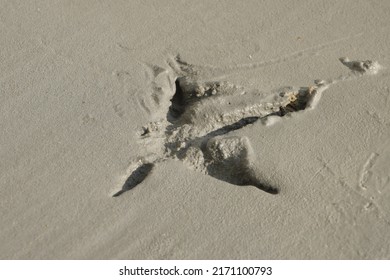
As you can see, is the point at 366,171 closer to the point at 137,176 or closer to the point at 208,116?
the point at 208,116

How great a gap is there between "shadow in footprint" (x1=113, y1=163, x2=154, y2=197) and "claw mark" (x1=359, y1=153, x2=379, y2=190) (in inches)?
30.1

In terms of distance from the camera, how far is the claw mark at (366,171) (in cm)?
215

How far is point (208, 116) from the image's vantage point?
2.32m

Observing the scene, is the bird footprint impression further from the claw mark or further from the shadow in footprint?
the claw mark

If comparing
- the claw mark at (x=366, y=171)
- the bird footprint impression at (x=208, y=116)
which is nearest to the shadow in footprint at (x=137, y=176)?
the bird footprint impression at (x=208, y=116)

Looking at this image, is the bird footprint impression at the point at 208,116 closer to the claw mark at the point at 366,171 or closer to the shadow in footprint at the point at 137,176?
the shadow in footprint at the point at 137,176

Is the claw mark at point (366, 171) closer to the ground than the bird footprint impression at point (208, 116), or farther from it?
closer to the ground

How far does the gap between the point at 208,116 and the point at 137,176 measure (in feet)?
1.23

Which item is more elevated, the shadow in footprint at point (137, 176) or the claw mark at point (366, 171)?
the shadow in footprint at point (137, 176)

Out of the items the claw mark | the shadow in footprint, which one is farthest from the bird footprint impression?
the claw mark

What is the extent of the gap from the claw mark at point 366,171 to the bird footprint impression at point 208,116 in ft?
1.01

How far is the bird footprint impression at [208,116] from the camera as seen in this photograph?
86.1 inches

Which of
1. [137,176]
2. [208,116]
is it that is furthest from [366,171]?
[137,176]
